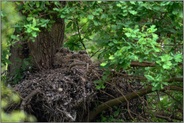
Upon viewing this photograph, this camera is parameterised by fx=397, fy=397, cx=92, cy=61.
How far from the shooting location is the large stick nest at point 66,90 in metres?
4.37

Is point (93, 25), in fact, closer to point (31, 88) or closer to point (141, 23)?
point (141, 23)

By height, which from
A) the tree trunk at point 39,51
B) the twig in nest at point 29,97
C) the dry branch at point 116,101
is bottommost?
the dry branch at point 116,101

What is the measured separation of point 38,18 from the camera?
14.8ft

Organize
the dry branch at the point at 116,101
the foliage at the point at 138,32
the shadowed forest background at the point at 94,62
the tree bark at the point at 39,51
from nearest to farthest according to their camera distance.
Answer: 1. the foliage at the point at 138,32
2. the shadowed forest background at the point at 94,62
3. the dry branch at the point at 116,101
4. the tree bark at the point at 39,51

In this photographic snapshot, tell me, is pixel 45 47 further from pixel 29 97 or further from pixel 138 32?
pixel 138 32

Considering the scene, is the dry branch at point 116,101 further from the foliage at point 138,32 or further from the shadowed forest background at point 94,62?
the foliage at point 138,32

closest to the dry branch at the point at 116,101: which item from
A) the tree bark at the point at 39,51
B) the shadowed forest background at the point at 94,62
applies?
Answer: the shadowed forest background at the point at 94,62

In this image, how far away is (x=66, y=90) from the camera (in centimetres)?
443

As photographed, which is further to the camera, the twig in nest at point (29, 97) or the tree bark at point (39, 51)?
the tree bark at point (39, 51)

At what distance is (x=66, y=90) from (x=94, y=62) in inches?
24.9

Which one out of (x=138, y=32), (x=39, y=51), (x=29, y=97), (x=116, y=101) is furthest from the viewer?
(x=39, y=51)

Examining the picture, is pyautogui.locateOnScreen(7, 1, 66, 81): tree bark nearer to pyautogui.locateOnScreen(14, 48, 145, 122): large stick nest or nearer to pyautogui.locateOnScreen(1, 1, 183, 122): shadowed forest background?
pyautogui.locateOnScreen(1, 1, 183, 122): shadowed forest background

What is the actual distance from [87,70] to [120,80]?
0.48 meters

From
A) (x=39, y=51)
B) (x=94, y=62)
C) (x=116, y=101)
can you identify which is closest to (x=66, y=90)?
(x=94, y=62)
